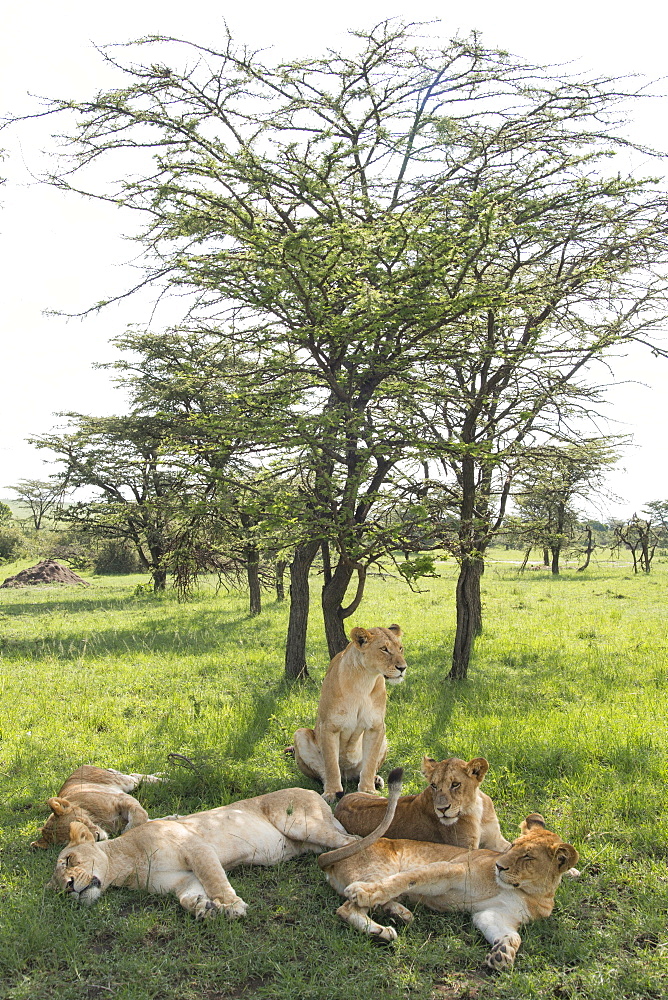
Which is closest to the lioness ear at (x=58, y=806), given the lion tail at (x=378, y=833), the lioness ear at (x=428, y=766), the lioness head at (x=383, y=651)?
the lion tail at (x=378, y=833)

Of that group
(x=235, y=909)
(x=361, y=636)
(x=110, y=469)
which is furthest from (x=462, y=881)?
(x=110, y=469)

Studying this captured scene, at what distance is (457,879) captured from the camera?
179 inches

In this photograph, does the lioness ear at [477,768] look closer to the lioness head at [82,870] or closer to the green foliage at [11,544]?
Result: the lioness head at [82,870]

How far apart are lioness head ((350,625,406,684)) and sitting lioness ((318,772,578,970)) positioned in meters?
1.31

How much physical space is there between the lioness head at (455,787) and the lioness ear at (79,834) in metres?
2.36

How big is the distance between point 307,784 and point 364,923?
2.36 metres

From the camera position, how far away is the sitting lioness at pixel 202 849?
456 centimetres

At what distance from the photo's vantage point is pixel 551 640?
1477 centimetres

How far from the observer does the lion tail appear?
4379 mm

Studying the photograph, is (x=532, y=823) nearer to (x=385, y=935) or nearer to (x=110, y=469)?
(x=385, y=935)

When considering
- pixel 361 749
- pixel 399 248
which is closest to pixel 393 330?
pixel 399 248

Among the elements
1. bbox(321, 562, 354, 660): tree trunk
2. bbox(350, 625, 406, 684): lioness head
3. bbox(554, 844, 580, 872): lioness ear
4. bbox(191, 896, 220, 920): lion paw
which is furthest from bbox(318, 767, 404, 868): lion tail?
bbox(321, 562, 354, 660): tree trunk

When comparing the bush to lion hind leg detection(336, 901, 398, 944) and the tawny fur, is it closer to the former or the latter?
the tawny fur

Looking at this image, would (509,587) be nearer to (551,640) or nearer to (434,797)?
(551,640)
